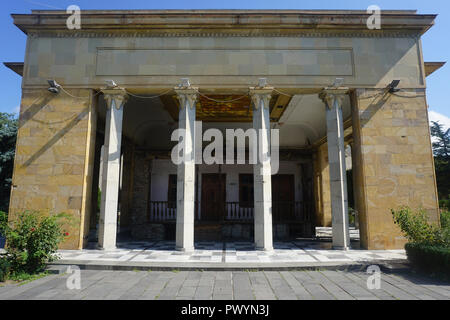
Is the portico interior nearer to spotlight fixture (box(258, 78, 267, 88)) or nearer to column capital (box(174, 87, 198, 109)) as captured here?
column capital (box(174, 87, 198, 109))

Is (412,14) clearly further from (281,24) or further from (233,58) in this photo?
(233,58)

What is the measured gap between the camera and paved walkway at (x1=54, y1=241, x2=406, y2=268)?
7055 millimetres

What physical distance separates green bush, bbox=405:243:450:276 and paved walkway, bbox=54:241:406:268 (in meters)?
0.91

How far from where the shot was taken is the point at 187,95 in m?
9.38

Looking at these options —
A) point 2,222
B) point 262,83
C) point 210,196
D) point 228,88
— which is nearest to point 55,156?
point 2,222

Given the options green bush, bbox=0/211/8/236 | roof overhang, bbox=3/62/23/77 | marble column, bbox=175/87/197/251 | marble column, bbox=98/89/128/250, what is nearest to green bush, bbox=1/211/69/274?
green bush, bbox=0/211/8/236

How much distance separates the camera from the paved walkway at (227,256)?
7055 mm

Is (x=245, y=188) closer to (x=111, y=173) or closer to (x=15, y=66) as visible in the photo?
(x=111, y=173)

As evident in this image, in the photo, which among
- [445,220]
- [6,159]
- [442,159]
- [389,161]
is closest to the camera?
[445,220]

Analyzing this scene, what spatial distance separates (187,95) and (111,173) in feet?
13.0

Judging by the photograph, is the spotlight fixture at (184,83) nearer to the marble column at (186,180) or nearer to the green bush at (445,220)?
the marble column at (186,180)

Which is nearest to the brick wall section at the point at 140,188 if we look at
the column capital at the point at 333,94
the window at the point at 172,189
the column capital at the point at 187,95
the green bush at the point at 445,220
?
the window at the point at 172,189
